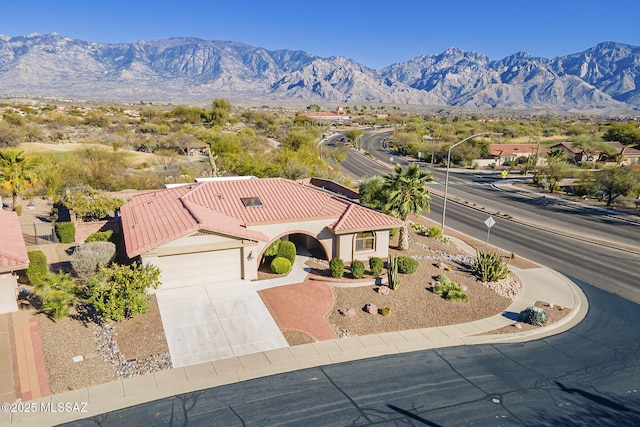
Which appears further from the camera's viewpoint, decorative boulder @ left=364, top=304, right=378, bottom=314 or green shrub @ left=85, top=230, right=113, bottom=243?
green shrub @ left=85, top=230, right=113, bottom=243

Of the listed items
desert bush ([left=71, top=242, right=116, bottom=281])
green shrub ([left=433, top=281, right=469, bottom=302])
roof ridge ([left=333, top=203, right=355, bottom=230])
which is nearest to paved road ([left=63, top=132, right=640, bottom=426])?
green shrub ([left=433, top=281, right=469, bottom=302])

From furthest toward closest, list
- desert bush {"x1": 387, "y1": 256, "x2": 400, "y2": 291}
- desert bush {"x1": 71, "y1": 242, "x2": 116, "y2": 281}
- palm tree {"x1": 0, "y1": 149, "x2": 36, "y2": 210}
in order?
palm tree {"x1": 0, "y1": 149, "x2": 36, "y2": 210} < desert bush {"x1": 387, "y1": 256, "x2": 400, "y2": 291} < desert bush {"x1": 71, "y1": 242, "x2": 116, "y2": 281}

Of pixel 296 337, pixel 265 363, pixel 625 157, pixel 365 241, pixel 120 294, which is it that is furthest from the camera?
pixel 625 157

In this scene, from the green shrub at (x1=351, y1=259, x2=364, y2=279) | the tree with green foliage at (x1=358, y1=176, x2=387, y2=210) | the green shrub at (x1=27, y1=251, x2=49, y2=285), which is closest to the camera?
the green shrub at (x1=27, y1=251, x2=49, y2=285)

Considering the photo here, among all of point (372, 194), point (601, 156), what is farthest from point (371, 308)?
point (601, 156)

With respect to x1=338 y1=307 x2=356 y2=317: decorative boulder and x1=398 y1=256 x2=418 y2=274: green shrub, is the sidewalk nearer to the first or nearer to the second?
x1=338 y1=307 x2=356 y2=317: decorative boulder

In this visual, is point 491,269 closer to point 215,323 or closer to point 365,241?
point 365,241

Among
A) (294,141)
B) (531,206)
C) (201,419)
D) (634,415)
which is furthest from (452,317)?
(294,141)
